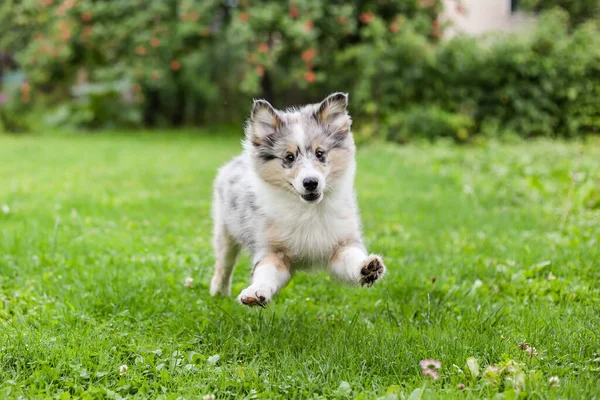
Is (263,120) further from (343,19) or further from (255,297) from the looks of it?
(343,19)

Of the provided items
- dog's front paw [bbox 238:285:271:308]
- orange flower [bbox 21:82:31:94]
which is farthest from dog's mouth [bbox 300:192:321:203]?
orange flower [bbox 21:82:31:94]

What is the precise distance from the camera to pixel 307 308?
14.2 feet

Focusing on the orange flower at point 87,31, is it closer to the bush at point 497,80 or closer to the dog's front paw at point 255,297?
the bush at point 497,80

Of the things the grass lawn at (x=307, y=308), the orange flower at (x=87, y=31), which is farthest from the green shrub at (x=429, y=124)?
the orange flower at (x=87, y=31)

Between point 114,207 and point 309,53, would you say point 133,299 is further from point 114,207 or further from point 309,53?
point 309,53

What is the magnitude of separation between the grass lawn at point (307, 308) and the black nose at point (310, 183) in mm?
815

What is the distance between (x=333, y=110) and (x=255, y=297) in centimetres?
130

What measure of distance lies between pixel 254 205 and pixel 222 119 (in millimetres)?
16434

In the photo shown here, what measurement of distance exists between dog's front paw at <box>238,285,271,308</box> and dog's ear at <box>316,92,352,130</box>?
1.15 m

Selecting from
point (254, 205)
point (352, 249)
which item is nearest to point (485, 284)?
point (352, 249)

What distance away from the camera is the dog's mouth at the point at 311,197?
147 inches

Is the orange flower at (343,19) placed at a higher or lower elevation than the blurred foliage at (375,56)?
higher

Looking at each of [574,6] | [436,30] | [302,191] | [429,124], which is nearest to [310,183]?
[302,191]

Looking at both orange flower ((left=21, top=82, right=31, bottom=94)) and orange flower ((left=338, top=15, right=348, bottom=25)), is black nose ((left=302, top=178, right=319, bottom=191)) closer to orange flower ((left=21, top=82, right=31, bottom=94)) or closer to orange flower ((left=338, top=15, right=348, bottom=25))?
orange flower ((left=338, top=15, right=348, bottom=25))
